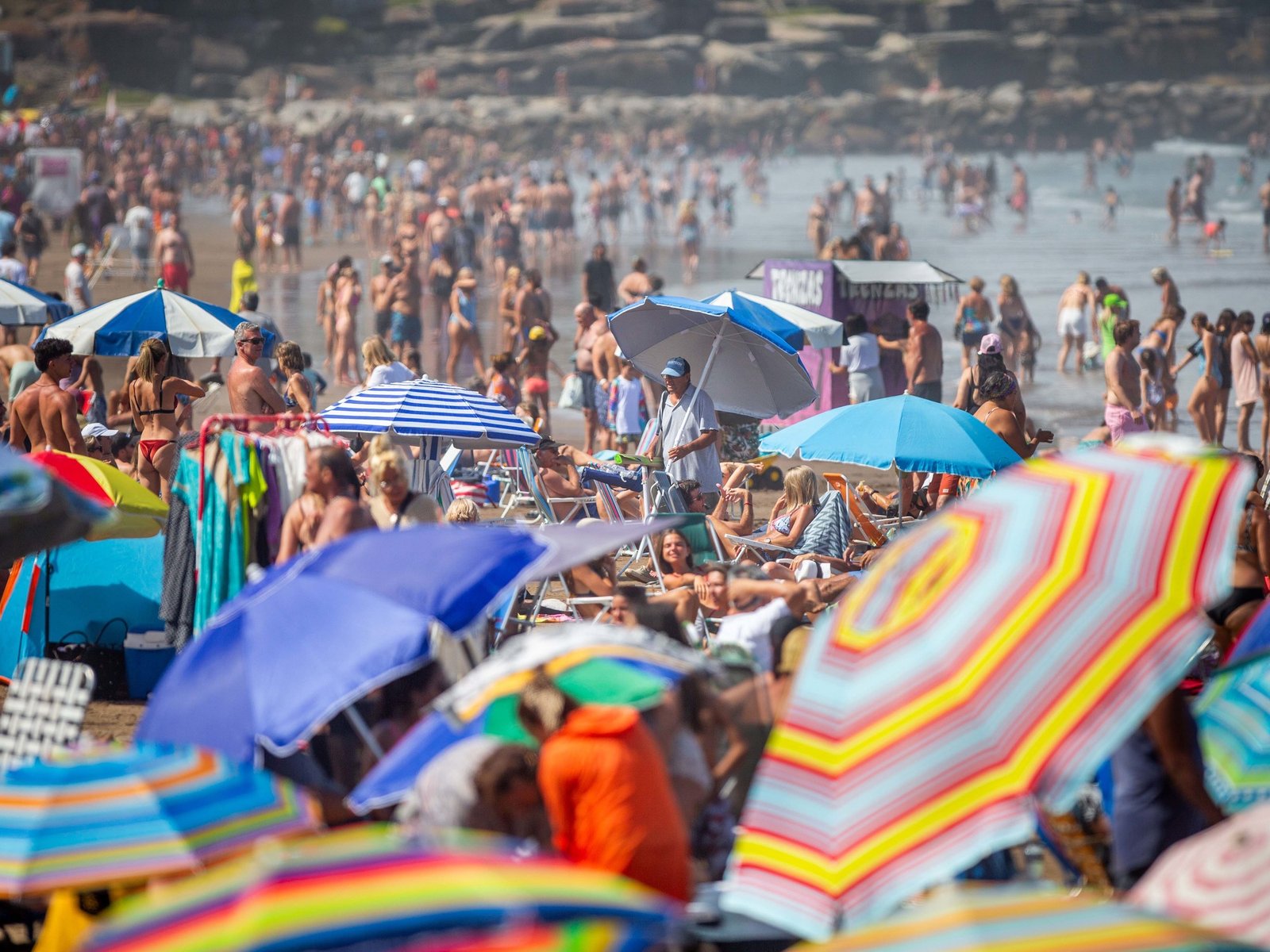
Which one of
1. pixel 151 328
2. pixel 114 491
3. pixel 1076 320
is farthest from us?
pixel 1076 320

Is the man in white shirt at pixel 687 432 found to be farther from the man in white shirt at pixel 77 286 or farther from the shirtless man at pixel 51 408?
the man in white shirt at pixel 77 286

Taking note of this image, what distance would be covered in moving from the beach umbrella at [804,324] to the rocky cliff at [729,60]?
156 ft

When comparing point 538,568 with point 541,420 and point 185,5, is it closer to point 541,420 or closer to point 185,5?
point 541,420

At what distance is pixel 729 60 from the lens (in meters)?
67.4

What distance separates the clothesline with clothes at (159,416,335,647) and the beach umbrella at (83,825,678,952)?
11.1 feet

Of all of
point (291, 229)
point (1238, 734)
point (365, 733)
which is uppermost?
point (1238, 734)

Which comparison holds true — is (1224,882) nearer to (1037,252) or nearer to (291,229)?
(291,229)

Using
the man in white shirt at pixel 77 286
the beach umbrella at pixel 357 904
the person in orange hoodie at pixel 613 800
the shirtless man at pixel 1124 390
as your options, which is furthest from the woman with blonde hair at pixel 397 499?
the man in white shirt at pixel 77 286

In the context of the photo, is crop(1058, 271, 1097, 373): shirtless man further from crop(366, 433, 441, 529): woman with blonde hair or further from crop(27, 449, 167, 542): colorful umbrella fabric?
crop(27, 449, 167, 542): colorful umbrella fabric

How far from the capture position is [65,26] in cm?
5875

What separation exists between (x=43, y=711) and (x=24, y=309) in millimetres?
7438

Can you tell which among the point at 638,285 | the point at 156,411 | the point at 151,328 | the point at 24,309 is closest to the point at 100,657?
the point at 156,411

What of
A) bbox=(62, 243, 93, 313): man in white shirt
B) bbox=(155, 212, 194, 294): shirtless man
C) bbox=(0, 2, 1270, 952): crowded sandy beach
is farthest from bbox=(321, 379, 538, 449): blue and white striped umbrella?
bbox=(155, 212, 194, 294): shirtless man

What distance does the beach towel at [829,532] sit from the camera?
331 inches
